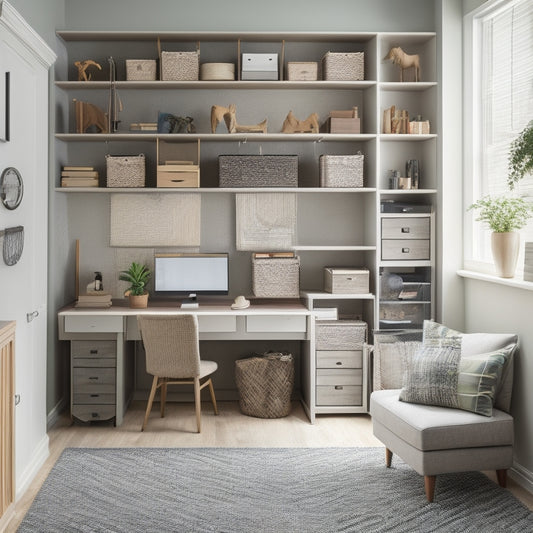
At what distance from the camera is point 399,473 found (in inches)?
142

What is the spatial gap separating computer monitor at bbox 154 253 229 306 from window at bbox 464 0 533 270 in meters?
1.71

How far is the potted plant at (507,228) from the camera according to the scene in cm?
371

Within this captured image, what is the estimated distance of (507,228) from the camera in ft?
12.2

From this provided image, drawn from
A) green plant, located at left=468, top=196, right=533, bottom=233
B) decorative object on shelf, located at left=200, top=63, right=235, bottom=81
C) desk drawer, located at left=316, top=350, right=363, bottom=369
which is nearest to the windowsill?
green plant, located at left=468, top=196, right=533, bottom=233

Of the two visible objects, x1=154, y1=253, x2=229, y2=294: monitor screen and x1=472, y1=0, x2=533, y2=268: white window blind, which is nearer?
x1=472, y1=0, x2=533, y2=268: white window blind

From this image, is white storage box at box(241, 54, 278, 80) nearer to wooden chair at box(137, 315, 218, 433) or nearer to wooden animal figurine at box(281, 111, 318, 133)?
wooden animal figurine at box(281, 111, 318, 133)

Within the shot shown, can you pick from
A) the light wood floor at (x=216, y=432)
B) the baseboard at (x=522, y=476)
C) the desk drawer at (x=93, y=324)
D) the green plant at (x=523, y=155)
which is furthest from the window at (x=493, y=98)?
the desk drawer at (x=93, y=324)

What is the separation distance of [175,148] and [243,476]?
92.9 inches

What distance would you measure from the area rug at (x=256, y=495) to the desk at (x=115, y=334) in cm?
54

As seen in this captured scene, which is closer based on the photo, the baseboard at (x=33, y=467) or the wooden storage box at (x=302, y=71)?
the baseboard at (x=33, y=467)

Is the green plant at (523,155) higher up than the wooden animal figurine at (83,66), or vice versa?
the wooden animal figurine at (83,66)

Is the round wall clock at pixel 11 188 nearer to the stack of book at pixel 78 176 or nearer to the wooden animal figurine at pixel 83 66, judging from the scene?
the stack of book at pixel 78 176

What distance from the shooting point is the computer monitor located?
490 cm

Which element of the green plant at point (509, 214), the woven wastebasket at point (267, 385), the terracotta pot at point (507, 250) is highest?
the green plant at point (509, 214)
